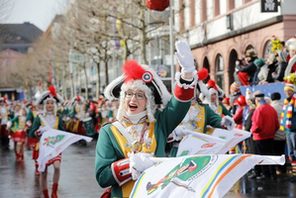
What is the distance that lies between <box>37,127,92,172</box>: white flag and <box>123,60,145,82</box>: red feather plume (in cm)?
618

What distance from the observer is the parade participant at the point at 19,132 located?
21.8 metres

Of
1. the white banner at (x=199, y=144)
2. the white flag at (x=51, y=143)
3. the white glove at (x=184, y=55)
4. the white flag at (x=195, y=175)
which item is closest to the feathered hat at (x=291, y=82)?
the white banner at (x=199, y=144)

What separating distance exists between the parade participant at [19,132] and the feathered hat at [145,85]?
16.1 metres

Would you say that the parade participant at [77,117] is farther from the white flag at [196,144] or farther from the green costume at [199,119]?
the white flag at [196,144]

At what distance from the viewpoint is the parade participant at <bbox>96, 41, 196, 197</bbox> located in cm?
537

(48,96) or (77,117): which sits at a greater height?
(48,96)

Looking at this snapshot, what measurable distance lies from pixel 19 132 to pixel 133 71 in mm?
18383

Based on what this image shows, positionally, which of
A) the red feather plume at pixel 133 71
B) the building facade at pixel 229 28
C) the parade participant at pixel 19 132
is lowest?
the parade participant at pixel 19 132

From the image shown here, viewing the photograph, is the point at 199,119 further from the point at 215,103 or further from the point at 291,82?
the point at 291,82

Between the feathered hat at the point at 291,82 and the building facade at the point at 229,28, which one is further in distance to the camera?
the building facade at the point at 229,28

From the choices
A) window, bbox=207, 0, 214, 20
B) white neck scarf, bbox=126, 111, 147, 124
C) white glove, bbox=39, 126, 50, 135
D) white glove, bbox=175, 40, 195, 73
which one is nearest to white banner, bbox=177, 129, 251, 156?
white glove, bbox=39, 126, 50, 135

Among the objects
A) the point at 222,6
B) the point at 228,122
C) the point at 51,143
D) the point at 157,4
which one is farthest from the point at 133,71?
the point at 222,6

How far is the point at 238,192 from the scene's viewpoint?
12594 millimetres

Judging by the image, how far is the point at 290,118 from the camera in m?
13.7
